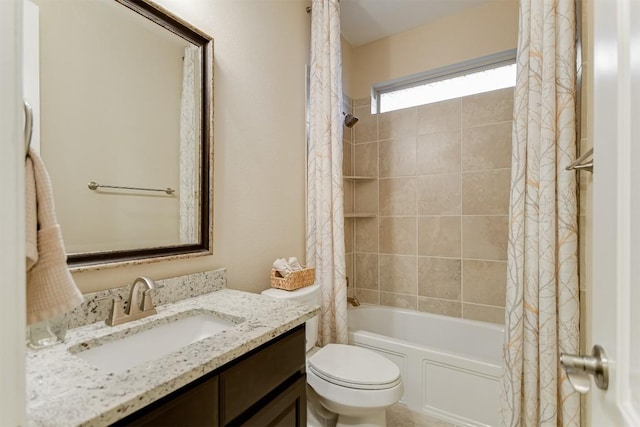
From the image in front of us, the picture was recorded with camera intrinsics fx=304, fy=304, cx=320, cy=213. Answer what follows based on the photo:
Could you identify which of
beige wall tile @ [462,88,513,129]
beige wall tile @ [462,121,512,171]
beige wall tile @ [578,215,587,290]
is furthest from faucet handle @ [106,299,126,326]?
beige wall tile @ [462,88,513,129]

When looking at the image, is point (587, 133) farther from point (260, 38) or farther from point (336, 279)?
point (260, 38)

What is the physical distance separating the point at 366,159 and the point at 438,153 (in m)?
0.62

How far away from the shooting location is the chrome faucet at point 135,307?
993 millimetres

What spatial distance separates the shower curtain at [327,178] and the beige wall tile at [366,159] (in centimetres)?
79

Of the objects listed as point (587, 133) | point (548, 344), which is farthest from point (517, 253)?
point (587, 133)

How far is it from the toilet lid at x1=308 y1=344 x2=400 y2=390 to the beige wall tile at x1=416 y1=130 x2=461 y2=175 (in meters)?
1.51

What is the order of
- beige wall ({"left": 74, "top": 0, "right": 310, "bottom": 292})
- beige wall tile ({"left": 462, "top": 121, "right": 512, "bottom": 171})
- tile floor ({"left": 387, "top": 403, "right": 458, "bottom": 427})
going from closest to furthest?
beige wall ({"left": 74, "top": 0, "right": 310, "bottom": 292}) → tile floor ({"left": 387, "top": 403, "right": 458, "bottom": 427}) → beige wall tile ({"left": 462, "top": 121, "right": 512, "bottom": 171})

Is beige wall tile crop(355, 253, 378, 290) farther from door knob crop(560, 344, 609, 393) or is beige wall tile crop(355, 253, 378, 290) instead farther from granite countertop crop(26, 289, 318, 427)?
door knob crop(560, 344, 609, 393)

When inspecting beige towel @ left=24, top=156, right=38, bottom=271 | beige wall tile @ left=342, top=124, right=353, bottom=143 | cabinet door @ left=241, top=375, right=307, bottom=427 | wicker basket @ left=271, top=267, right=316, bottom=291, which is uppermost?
beige wall tile @ left=342, top=124, right=353, bottom=143

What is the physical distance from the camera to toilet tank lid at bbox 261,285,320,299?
60.5 inches

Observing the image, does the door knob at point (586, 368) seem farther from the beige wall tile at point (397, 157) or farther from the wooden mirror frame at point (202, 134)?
the beige wall tile at point (397, 157)

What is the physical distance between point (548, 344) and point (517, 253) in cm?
41

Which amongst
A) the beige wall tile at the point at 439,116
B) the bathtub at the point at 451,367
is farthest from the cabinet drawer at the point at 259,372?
the beige wall tile at the point at 439,116

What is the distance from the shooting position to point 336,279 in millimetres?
1942
